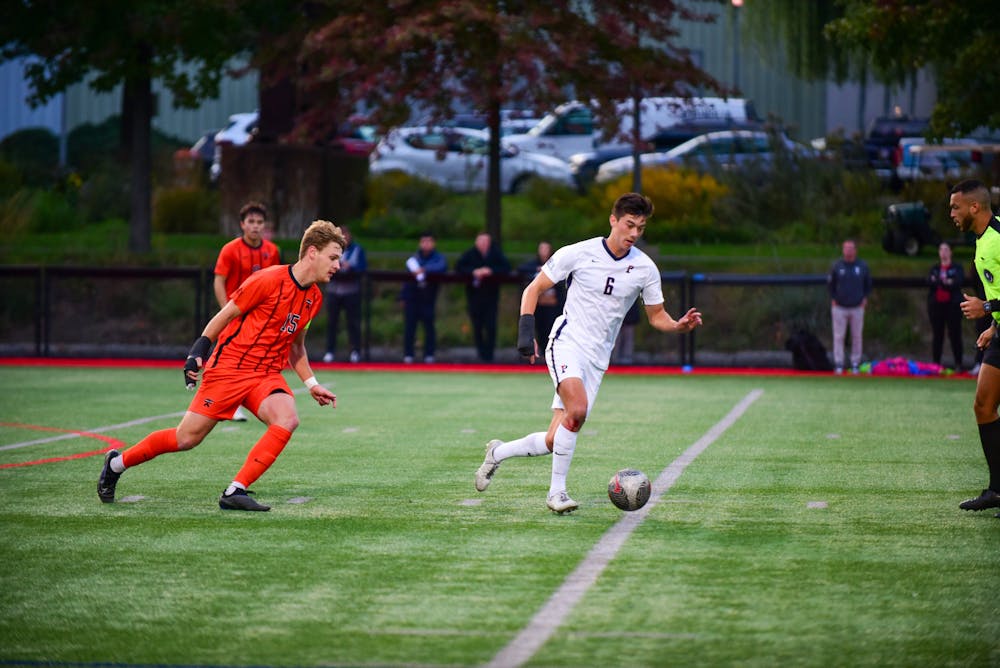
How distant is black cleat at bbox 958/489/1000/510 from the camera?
878cm

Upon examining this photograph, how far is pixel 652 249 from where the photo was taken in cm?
2338

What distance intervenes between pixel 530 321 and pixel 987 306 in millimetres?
2722

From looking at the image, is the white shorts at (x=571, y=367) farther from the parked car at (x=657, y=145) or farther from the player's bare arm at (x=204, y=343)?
the parked car at (x=657, y=145)

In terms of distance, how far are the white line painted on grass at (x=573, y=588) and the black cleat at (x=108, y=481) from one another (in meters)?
3.04

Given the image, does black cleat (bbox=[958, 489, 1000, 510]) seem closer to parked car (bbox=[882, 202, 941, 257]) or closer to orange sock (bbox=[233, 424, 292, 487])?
orange sock (bbox=[233, 424, 292, 487])

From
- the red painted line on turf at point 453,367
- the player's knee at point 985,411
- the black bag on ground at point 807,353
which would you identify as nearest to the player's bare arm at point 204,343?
the player's knee at point 985,411

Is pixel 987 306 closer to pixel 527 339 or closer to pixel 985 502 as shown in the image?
pixel 985 502

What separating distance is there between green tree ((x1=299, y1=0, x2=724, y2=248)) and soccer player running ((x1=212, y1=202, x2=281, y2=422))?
10.3 metres

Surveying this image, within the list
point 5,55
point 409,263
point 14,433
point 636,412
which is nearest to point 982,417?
point 636,412

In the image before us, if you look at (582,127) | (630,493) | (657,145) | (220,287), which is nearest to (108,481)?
(630,493)

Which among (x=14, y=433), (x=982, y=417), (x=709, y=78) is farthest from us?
(x=709, y=78)

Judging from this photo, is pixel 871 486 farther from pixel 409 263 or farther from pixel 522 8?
pixel 522 8

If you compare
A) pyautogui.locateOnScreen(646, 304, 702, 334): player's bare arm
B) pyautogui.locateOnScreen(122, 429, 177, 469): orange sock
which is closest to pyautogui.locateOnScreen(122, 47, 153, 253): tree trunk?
pyautogui.locateOnScreen(122, 429, 177, 469): orange sock

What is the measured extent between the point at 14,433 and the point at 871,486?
741 cm
